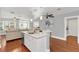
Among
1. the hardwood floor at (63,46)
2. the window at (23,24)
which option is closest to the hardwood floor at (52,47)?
the hardwood floor at (63,46)

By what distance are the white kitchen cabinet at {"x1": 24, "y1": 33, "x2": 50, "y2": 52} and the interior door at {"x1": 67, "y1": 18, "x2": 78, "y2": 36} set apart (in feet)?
1.14

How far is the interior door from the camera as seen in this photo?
1.45m

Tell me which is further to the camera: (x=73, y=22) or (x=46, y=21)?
(x=46, y=21)

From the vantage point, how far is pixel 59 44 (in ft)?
5.16

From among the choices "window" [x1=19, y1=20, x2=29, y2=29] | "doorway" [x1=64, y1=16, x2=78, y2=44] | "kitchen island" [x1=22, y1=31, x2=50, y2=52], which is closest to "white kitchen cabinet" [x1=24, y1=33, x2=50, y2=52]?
"kitchen island" [x1=22, y1=31, x2=50, y2=52]

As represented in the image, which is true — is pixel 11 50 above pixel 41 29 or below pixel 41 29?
below

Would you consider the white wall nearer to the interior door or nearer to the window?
the interior door

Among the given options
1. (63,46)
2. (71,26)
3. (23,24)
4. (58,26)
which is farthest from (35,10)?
(63,46)

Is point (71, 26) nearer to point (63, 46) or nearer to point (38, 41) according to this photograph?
point (63, 46)

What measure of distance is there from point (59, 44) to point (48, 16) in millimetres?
474

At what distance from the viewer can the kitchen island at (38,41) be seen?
4.99 ft
